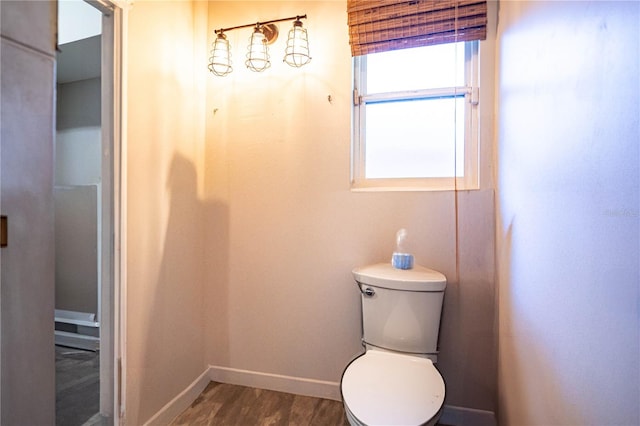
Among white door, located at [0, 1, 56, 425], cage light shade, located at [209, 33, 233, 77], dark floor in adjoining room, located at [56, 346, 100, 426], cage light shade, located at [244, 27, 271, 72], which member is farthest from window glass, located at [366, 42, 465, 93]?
dark floor in adjoining room, located at [56, 346, 100, 426]

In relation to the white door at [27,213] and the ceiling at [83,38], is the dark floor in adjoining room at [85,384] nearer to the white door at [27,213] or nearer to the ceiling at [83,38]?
the white door at [27,213]

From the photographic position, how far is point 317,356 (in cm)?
162

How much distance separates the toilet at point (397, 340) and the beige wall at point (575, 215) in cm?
29

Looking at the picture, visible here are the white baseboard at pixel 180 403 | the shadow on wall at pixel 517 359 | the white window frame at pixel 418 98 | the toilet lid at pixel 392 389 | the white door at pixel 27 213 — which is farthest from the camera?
the white window frame at pixel 418 98

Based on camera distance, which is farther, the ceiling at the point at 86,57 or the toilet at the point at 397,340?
the ceiling at the point at 86,57

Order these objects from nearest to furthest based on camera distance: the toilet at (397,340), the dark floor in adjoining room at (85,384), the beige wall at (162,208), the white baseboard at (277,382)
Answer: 1. the toilet at (397,340)
2. the dark floor in adjoining room at (85,384)
3. the beige wall at (162,208)
4. the white baseboard at (277,382)

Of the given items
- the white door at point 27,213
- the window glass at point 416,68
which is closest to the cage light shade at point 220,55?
the window glass at point 416,68

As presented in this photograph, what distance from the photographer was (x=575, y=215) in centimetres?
64

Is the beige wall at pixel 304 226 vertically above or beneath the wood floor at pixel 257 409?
above

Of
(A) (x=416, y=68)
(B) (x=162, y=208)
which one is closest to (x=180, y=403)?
(B) (x=162, y=208)

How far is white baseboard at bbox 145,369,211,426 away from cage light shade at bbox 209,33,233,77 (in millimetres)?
1677

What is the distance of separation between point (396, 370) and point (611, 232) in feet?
2.84

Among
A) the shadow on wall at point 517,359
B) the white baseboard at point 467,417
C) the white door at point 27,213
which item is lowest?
the white baseboard at point 467,417

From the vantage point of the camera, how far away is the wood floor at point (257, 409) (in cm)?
143
